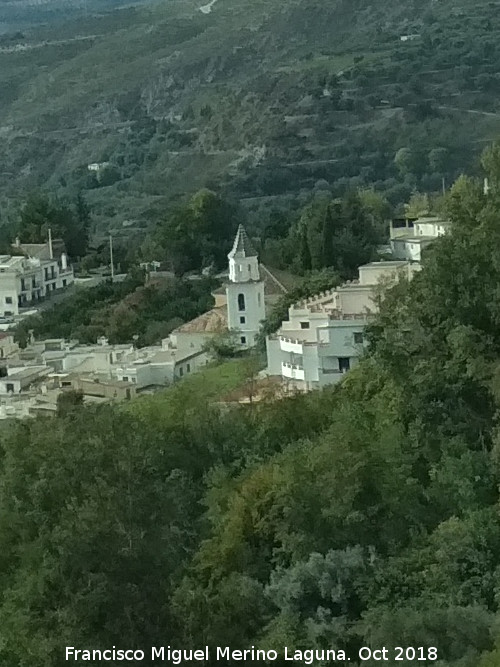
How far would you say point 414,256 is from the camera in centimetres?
2405

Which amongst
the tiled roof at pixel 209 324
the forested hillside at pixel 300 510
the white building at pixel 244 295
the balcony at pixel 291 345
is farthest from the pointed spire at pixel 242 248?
the forested hillside at pixel 300 510

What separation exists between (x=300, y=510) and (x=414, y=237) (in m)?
13.7

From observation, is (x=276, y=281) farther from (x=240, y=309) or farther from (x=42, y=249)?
(x=42, y=249)

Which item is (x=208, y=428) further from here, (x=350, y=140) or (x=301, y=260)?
(x=350, y=140)

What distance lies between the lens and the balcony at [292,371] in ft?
58.9

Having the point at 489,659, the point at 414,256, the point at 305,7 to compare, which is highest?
the point at 305,7

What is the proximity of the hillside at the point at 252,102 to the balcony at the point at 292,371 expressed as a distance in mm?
24729

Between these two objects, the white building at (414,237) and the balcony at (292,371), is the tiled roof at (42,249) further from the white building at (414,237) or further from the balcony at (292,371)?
the balcony at (292,371)

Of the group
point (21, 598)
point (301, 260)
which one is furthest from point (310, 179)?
point (21, 598)

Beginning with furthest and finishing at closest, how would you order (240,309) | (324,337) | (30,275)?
1. (30,275)
2. (240,309)
3. (324,337)

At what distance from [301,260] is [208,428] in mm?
10972

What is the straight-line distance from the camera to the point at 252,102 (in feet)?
176

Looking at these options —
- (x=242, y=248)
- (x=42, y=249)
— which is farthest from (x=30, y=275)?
(x=242, y=248)

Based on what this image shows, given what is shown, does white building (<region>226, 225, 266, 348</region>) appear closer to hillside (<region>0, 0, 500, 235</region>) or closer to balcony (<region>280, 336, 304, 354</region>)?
balcony (<region>280, 336, 304, 354</region>)
